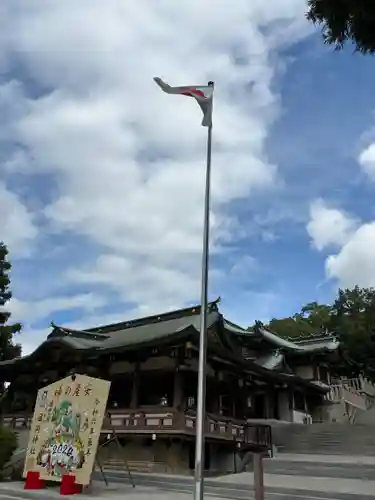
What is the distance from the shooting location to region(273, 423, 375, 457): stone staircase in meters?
19.6

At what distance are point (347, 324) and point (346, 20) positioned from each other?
36.2 m

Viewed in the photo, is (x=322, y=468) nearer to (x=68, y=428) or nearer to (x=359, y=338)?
(x=68, y=428)

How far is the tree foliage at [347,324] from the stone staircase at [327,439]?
1159 centimetres

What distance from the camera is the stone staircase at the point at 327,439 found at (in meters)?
19.6

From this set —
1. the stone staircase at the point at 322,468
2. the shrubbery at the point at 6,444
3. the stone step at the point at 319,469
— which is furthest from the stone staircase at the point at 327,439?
the shrubbery at the point at 6,444

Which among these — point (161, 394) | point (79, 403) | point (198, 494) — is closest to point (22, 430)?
point (161, 394)

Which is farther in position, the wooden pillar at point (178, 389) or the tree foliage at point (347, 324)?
the tree foliage at point (347, 324)

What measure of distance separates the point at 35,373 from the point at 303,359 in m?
17.1

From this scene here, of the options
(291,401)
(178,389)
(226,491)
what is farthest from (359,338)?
(226,491)

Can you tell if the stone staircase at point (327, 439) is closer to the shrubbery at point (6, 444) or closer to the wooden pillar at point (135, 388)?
the wooden pillar at point (135, 388)

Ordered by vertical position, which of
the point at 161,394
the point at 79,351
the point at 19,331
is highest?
the point at 19,331

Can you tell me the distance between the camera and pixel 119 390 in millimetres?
21047

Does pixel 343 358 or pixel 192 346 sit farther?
pixel 343 358

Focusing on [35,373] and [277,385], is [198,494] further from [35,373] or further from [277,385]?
[277,385]
